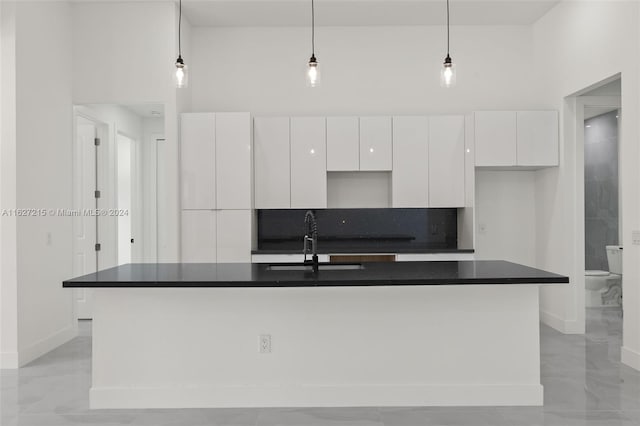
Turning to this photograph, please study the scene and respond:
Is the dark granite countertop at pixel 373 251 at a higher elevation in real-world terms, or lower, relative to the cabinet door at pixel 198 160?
lower

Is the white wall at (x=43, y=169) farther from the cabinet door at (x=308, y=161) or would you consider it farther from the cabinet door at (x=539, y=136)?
the cabinet door at (x=539, y=136)

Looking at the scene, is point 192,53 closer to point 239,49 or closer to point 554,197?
point 239,49

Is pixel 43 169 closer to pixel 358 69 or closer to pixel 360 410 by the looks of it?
pixel 358 69

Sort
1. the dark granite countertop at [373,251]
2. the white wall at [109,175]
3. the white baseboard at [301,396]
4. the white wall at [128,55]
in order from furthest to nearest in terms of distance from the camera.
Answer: the white wall at [109,175]
the dark granite countertop at [373,251]
the white wall at [128,55]
the white baseboard at [301,396]

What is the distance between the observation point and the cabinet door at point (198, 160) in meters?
5.21

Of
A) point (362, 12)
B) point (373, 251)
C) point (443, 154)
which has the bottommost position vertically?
point (373, 251)

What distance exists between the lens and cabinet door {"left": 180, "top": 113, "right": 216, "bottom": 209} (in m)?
5.21

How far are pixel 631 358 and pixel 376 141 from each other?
10.1ft

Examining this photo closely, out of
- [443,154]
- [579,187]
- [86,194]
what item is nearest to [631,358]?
[579,187]

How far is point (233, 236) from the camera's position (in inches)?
206

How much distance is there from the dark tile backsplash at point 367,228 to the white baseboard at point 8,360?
2.57m

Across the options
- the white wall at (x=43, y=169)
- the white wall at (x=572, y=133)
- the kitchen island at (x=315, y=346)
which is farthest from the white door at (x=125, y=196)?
the white wall at (x=572, y=133)

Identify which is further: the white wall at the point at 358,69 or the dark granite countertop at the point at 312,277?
the white wall at the point at 358,69

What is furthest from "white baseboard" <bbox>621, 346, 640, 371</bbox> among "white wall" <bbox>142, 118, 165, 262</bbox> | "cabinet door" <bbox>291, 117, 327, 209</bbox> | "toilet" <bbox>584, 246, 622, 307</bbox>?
"white wall" <bbox>142, 118, 165, 262</bbox>
